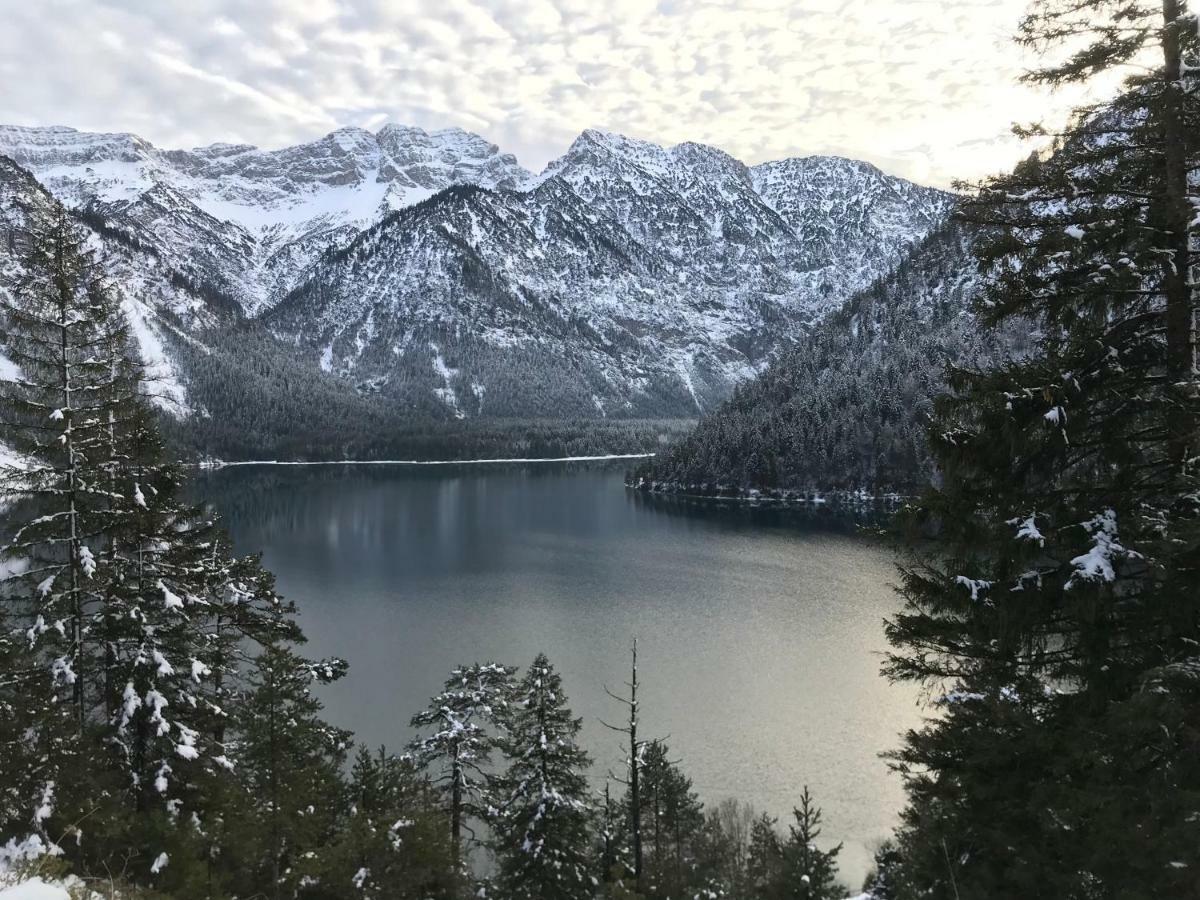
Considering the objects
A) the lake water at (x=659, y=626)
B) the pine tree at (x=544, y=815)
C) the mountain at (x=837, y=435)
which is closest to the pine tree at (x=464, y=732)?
the pine tree at (x=544, y=815)

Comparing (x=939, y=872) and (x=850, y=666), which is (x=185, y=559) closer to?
(x=939, y=872)

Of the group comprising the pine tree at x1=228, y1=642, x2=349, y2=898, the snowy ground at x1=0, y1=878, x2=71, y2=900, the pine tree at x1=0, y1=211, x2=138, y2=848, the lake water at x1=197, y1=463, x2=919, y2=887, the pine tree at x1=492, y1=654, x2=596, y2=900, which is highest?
the pine tree at x1=0, y1=211, x2=138, y2=848

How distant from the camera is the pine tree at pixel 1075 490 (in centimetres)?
733

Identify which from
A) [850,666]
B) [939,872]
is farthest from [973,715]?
[850,666]

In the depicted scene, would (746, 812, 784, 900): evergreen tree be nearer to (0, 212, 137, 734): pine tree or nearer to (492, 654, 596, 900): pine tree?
(492, 654, 596, 900): pine tree

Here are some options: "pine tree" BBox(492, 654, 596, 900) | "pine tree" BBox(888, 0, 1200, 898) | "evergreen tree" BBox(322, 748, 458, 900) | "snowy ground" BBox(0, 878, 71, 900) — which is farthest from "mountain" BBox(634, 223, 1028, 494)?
"snowy ground" BBox(0, 878, 71, 900)

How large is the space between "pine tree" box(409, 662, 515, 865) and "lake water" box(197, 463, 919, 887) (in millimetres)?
9554

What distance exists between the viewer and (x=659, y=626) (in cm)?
6612

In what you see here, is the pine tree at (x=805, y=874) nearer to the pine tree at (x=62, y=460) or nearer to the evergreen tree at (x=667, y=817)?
the evergreen tree at (x=667, y=817)

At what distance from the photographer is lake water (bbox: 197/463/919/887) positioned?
40.3 meters

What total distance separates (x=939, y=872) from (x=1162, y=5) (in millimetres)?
10915

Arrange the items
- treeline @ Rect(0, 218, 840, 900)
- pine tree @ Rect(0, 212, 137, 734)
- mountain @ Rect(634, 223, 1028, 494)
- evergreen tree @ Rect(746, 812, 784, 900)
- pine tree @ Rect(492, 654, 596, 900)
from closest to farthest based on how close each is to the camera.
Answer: treeline @ Rect(0, 218, 840, 900) < pine tree @ Rect(0, 212, 137, 734) < pine tree @ Rect(492, 654, 596, 900) < evergreen tree @ Rect(746, 812, 784, 900) < mountain @ Rect(634, 223, 1028, 494)

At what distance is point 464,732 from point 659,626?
40186mm

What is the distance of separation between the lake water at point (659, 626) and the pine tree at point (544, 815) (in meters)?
13.4
